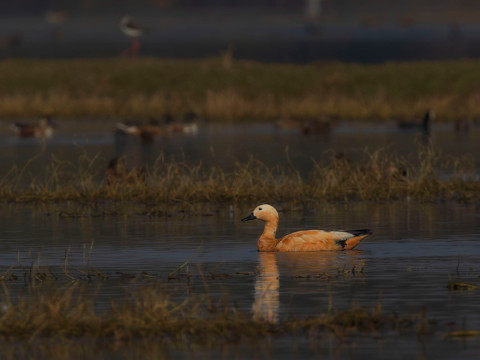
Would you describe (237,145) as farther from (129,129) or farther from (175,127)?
(175,127)

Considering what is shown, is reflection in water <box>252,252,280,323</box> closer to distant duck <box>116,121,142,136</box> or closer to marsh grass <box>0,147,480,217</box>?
marsh grass <box>0,147,480,217</box>

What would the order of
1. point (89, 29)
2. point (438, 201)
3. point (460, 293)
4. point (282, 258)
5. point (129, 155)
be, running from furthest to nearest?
point (89, 29) < point (129, 155) < point (438, 201) < point (282, 258) < point (460, 293)

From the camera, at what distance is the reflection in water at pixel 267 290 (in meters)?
15.3

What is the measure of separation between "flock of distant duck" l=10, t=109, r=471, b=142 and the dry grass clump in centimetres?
3745

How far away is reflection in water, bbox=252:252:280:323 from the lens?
15320mm

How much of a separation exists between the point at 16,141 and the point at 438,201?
2625cm

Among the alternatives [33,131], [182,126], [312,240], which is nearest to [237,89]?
[182,126]

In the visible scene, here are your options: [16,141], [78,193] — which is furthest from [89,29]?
[78,193]

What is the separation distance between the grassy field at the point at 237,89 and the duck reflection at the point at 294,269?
41.1 meters

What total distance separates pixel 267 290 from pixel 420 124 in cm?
3915

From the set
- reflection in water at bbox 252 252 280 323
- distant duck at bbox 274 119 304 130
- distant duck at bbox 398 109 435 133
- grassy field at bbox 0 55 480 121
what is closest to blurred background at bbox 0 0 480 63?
grassy field at bbox 0 55 480 121

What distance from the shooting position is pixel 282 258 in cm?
2009

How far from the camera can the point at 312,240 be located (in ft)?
67.4

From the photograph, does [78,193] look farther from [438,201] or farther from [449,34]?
[449,34]
